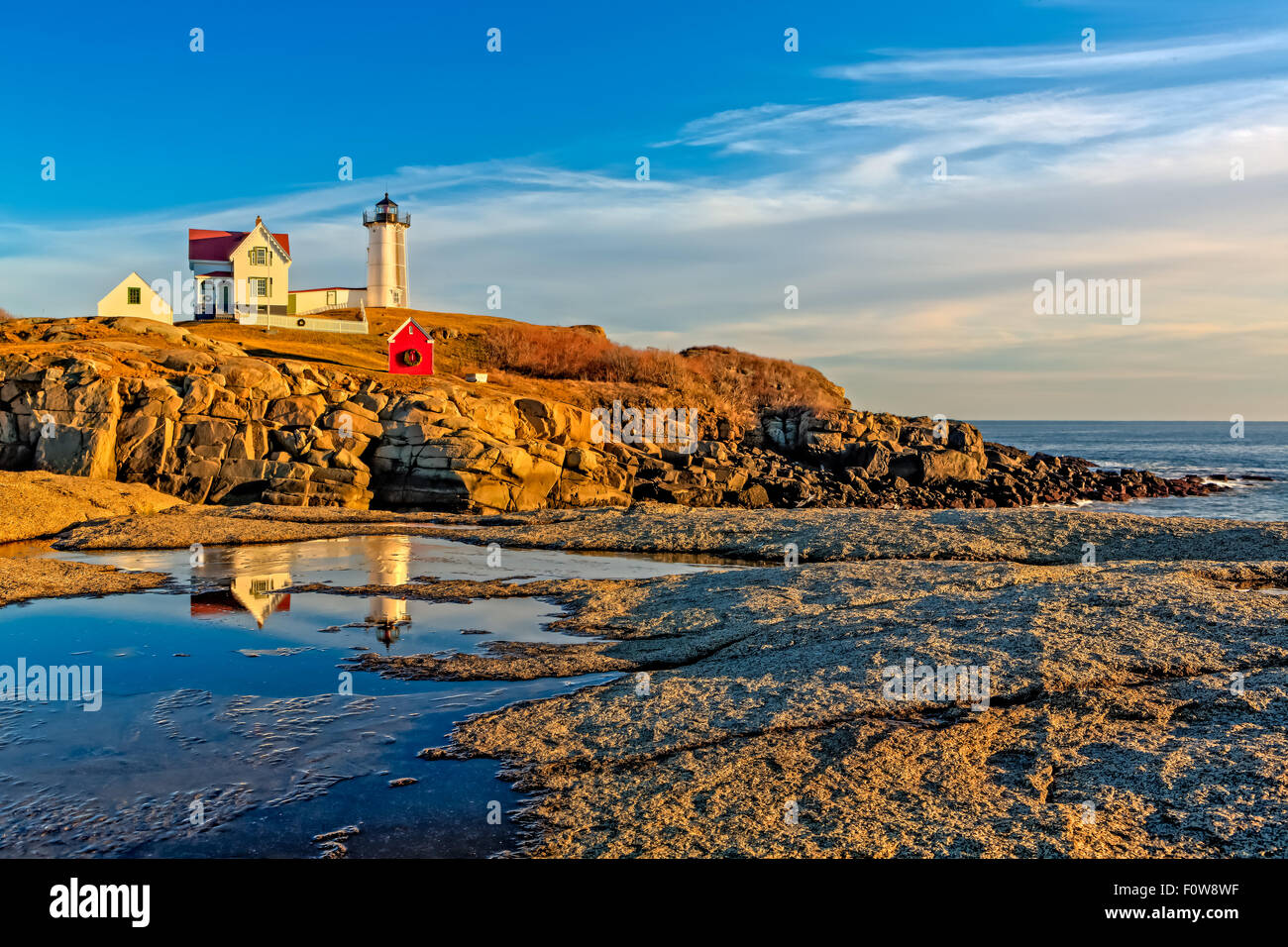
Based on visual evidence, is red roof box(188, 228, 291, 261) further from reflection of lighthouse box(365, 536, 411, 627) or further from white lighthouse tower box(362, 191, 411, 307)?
reflection of lighthouse box(365, 536, 411, 627)

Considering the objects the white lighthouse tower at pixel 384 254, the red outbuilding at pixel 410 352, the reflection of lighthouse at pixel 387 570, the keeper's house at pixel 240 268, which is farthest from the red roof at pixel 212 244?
the reflection of lighthouse at pixel 387 570

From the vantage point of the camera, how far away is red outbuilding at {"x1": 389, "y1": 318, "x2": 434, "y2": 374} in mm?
43969

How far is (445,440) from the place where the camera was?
31172mm

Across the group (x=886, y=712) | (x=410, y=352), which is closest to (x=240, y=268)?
(x=410, y=352)

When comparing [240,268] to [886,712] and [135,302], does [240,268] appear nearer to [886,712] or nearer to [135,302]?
[135,302]

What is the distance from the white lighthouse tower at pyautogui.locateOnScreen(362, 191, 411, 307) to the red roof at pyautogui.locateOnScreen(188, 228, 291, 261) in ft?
43.6

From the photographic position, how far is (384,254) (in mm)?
75938

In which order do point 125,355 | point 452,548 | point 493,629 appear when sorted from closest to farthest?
point 493,629, point 452,548, point 125,355

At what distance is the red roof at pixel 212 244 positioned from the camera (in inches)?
2504

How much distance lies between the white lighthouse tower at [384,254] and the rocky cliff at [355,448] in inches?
1360

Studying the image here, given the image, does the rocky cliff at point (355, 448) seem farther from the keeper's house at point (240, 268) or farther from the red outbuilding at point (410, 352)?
the keeper's house at point (240, 268)
